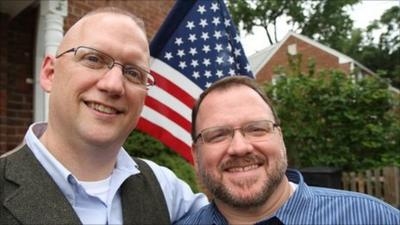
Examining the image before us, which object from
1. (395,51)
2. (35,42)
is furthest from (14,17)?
(395,51)

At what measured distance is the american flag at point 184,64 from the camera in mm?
3775

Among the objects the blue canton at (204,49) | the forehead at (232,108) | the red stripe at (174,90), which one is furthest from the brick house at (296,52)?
the forehead at (232,108)

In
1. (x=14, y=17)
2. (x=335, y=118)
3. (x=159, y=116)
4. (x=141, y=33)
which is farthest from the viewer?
(x=335, y=118)

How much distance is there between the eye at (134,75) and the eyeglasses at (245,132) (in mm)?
412

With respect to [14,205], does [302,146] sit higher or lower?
lower

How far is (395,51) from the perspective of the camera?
40062 mm

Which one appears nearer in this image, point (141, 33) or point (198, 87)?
point (141, 33)

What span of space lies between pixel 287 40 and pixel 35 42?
21404 millimetres

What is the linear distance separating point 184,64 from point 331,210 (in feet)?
7.13

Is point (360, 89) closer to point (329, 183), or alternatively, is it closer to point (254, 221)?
point (329, 183)

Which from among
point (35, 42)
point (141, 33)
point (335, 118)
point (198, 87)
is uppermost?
point (141, 33)

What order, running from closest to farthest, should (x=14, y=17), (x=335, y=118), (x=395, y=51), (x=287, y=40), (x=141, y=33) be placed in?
(x=141, y=33) → (x=14, y=17) → (x=335, y=118) → (x=287, y=40) → (x=395, y=51)

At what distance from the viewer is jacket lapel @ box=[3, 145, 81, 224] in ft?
5.51

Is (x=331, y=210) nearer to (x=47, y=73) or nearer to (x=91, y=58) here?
(x=91, y=58)
